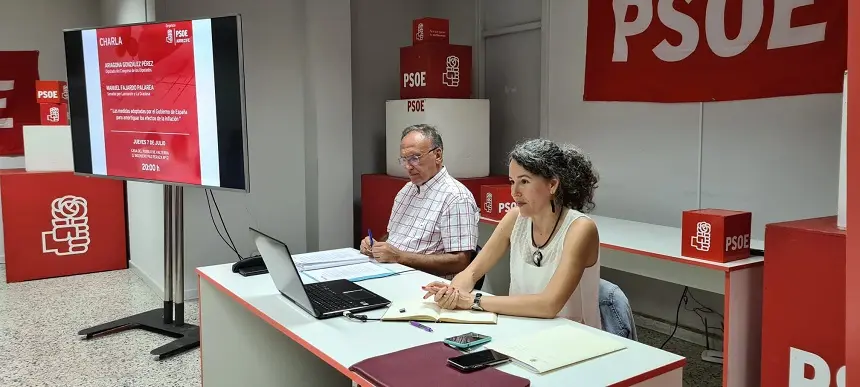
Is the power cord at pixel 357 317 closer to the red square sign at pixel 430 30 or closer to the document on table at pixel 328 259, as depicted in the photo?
the document on table at pixel 328 259

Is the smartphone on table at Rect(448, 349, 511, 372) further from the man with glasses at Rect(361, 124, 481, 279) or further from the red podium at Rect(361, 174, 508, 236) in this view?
the red podium at Rect(361, 174, 508, 236)

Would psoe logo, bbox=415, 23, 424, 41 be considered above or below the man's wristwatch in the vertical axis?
above

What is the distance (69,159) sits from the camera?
17.1 feet

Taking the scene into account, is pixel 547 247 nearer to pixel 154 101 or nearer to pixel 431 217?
pixel 431 217

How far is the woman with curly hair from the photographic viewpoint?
6.32 feet

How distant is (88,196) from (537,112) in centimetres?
346

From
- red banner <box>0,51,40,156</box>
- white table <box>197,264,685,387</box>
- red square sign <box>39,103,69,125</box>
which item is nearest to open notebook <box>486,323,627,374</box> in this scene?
white table <box>197,264,685,387</box>

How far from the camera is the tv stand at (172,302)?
357cm

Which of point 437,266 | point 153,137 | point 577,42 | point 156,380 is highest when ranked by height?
point 577,42

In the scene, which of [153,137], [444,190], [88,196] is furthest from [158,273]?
[444,190]

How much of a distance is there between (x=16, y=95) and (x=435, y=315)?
5607mm

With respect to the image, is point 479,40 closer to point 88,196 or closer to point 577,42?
point 577,42

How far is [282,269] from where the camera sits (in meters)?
2.02

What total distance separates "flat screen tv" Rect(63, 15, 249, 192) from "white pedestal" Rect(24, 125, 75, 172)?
5.61 feet
